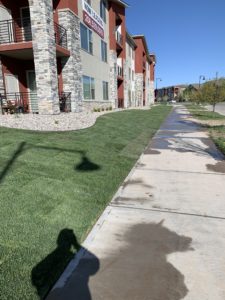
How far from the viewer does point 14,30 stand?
1630 centimetres

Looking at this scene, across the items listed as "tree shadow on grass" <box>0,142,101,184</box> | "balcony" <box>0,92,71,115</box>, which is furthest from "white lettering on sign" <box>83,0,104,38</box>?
"tree shadow on grass" <box>0,142,101,184</box>

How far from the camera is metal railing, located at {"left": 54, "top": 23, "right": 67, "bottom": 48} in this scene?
1640 cm

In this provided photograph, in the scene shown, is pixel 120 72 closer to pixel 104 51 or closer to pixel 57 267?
pixel 104 51

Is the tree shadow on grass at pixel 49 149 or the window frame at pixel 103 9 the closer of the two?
the tree shadow on grass at pixel 49 149

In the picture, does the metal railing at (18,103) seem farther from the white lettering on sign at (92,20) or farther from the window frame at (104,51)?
the window frame at (104,51)

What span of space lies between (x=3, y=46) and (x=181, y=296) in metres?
15.7

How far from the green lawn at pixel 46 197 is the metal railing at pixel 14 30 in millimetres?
9833

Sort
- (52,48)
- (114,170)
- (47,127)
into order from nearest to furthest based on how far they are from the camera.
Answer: (114,170) → (47,127) → (52,48)

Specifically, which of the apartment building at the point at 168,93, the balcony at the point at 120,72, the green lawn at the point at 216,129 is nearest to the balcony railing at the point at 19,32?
the green lawn at the point at 216,129

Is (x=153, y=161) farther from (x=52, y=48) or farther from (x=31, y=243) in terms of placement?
(x=52, y=48)

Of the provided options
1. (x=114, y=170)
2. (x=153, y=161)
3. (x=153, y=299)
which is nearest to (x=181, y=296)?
(x=153, y=299)

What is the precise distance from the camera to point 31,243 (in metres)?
3.32

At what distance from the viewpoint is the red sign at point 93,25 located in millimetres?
19859

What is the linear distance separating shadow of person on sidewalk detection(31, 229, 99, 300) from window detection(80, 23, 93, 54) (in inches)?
727
